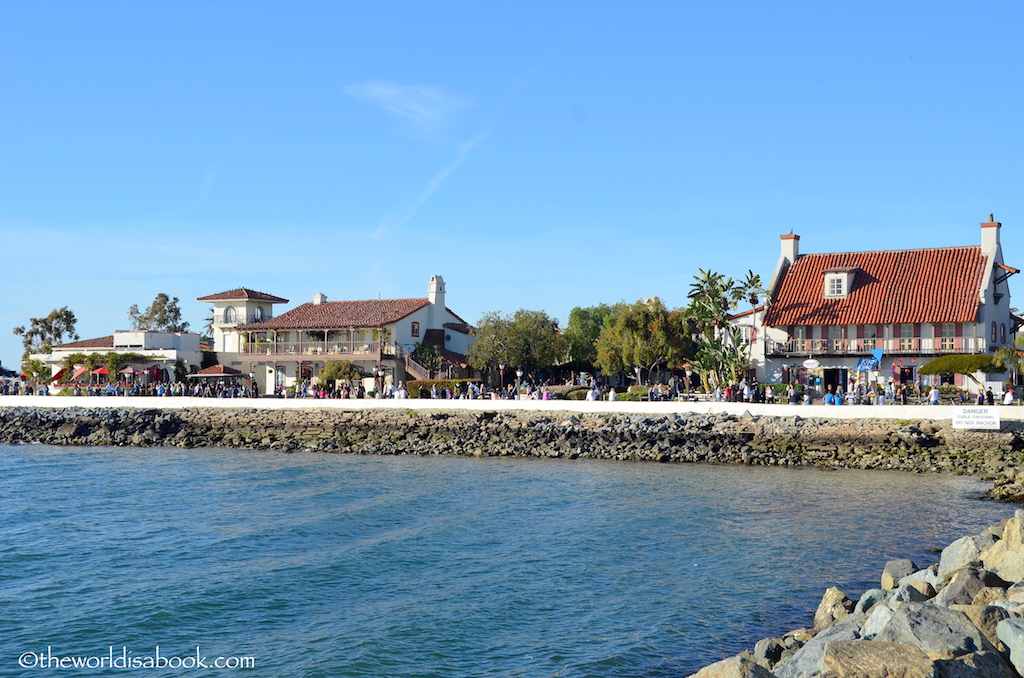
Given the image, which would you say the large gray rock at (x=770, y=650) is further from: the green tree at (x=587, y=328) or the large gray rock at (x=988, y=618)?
the green tree at (x=587, y=328)

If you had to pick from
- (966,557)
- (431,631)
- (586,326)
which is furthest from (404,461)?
(586,326)

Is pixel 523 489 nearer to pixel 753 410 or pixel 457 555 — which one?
pixel 457 555

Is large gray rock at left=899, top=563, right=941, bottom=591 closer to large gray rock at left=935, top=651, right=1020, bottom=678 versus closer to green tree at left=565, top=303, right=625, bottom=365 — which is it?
large gray rock at left=935, top=651, right=1020, bottom=678

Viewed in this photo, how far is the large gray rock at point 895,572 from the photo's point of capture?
13594 mm

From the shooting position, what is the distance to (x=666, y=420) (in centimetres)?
3647

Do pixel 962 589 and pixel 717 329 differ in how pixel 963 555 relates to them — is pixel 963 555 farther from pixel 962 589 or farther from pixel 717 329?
pixel 717 329

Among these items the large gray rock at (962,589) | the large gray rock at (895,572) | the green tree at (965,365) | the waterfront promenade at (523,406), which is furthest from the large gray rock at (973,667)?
the green tree at (965,365)

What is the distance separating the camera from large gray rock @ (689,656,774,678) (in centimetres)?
850

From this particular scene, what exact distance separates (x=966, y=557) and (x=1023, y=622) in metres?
5.07

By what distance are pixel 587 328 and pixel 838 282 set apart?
2453cm

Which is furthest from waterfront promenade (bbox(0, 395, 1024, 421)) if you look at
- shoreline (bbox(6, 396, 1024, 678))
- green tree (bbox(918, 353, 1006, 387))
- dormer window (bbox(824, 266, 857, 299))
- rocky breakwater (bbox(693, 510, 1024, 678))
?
rocky breakwater (bbox(693, 510, 1024, 678))

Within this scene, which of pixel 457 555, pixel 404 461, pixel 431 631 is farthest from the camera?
pixel 404 461

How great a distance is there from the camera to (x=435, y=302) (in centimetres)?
6291

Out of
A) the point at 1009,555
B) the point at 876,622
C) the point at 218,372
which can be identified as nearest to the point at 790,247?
the point at 218,372
